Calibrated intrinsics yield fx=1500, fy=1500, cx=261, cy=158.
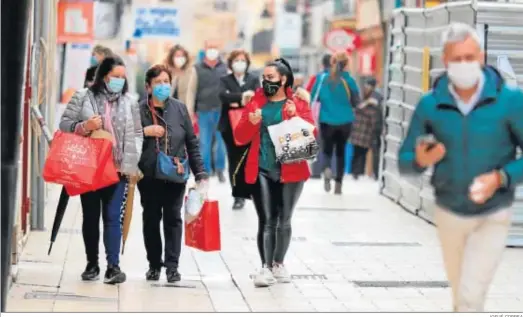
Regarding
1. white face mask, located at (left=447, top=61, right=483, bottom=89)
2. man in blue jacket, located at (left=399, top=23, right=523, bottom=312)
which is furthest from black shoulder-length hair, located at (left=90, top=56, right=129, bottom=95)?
white face mask, located at (left=447, top=61, right=483, bottom=89)

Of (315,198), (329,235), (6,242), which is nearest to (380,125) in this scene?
(315,198)

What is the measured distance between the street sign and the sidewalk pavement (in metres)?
16.0

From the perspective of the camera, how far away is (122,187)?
11.9 meters

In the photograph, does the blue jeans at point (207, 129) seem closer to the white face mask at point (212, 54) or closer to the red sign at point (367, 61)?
the white face mask at point (212, 54)

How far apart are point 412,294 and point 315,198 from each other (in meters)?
8.77


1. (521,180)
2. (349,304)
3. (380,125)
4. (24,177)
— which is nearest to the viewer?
(521,180)

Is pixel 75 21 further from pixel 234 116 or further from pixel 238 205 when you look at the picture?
pixel 234 116

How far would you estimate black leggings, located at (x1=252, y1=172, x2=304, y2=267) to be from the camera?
12.0 m

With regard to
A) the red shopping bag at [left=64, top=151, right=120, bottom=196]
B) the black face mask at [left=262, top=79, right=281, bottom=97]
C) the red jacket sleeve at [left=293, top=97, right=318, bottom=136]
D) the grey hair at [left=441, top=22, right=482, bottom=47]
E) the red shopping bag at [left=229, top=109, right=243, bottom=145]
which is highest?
the grey hair at [left=441, top=22, right=482, bottom=47]

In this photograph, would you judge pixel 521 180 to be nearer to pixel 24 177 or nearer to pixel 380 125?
pixel 24 177

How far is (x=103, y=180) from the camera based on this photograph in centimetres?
1155

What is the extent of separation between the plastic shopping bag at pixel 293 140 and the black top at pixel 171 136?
2.16 feet

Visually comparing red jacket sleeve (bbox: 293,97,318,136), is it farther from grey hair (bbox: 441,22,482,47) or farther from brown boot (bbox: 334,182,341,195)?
brown boot (bbox: 334,182,341,195)

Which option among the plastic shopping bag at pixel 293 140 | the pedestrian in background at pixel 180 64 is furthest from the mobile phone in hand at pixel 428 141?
the pedestrian in background at pixel 180 64
